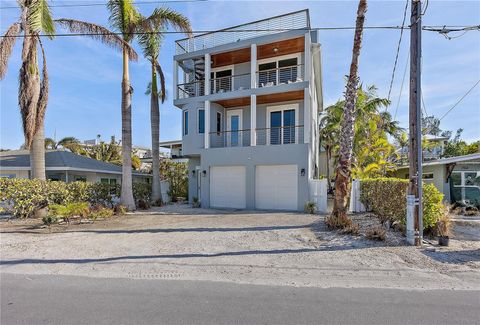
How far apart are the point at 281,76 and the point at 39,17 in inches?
502

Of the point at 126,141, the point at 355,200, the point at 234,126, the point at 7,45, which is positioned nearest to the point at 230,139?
the point at 234,126

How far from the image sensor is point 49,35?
1336 centimetres

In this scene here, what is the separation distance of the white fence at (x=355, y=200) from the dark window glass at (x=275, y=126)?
17.0ft

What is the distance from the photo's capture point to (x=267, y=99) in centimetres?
1689

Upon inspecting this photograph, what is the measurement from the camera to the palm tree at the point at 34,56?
12.9 m

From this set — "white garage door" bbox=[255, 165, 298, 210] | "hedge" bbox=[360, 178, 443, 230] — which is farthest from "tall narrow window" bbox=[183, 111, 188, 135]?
"hedge" bbox=[360, 178, 443, 230]

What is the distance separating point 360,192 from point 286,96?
674 cm

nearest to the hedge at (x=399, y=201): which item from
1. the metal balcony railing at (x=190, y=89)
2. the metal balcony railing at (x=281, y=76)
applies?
the metal balcony railing at (x=281, y=76)

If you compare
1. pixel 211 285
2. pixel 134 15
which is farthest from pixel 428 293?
pixel 134 15

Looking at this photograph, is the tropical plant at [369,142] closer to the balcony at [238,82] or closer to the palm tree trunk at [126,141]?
the balcony at [238,82]

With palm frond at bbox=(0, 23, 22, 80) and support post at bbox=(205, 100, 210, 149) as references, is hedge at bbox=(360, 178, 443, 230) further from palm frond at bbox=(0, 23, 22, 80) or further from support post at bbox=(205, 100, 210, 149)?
palm frond at bbox=(0, 23, 22, 80)

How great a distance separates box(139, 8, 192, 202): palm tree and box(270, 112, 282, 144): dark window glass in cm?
693

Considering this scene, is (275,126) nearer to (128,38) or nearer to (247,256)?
(128,38)

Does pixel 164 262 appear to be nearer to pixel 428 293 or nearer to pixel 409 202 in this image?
pixel 428 293
